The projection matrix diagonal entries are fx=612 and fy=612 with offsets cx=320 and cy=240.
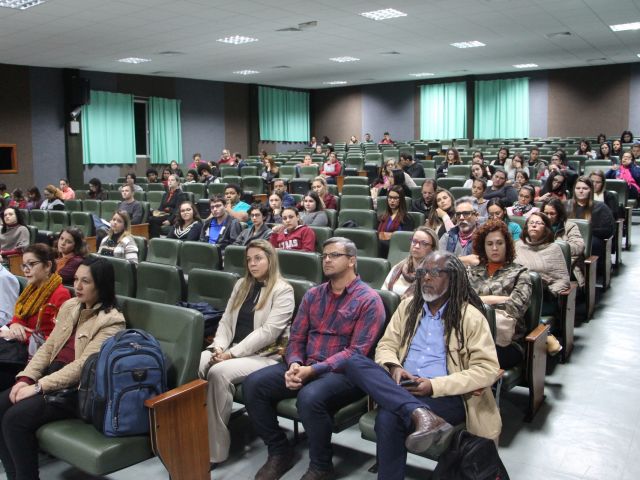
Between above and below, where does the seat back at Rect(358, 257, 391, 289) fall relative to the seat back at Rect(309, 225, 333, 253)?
below

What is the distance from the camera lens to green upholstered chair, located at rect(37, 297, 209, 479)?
2369mm

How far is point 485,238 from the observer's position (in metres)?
3.37

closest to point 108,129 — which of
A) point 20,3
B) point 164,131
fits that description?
point 164,131

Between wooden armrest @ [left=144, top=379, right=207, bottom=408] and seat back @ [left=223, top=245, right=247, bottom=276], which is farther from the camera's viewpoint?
seat back @ [left=223, top=245, right=247, bottom=276]

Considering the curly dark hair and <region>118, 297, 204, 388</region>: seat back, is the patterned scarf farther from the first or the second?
the curly dark hair

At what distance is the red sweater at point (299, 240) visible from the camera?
5.08 metres

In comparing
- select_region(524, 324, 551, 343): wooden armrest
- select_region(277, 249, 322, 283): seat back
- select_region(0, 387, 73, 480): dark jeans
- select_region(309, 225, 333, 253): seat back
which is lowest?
select_region(0, 387, 73, 480): dark jeans

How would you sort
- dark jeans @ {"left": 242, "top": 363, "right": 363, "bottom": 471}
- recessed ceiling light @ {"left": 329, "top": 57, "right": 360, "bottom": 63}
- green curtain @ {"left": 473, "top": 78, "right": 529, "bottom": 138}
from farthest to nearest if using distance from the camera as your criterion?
green curtain @ {"left": 473, "top": 78, "right": 529, "bottom": 138}, recessed ceiling light @ {"left": 329, "top": 57, "right": 360, "bottom": 63}, dark jeans @ {"left": 242, "top": 363, "right": 363, "bottom": 471}

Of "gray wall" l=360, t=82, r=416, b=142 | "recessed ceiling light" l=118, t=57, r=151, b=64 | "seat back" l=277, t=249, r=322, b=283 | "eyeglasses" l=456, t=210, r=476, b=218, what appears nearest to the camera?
"seat back" l=277, t=249, r=322, b=283

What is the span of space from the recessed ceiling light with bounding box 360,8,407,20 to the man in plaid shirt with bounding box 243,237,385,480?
6.50m

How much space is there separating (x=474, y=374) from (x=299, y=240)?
2800 millimetres

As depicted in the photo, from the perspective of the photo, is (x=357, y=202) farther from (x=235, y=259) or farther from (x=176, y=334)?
(x=176, y=334)

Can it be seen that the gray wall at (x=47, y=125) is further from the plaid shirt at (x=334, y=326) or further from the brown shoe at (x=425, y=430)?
the brown shoe at (x=425, y=430)

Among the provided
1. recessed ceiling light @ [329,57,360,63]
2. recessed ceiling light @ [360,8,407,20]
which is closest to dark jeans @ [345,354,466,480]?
recessed ceiling light @ [360,8,407,20]
